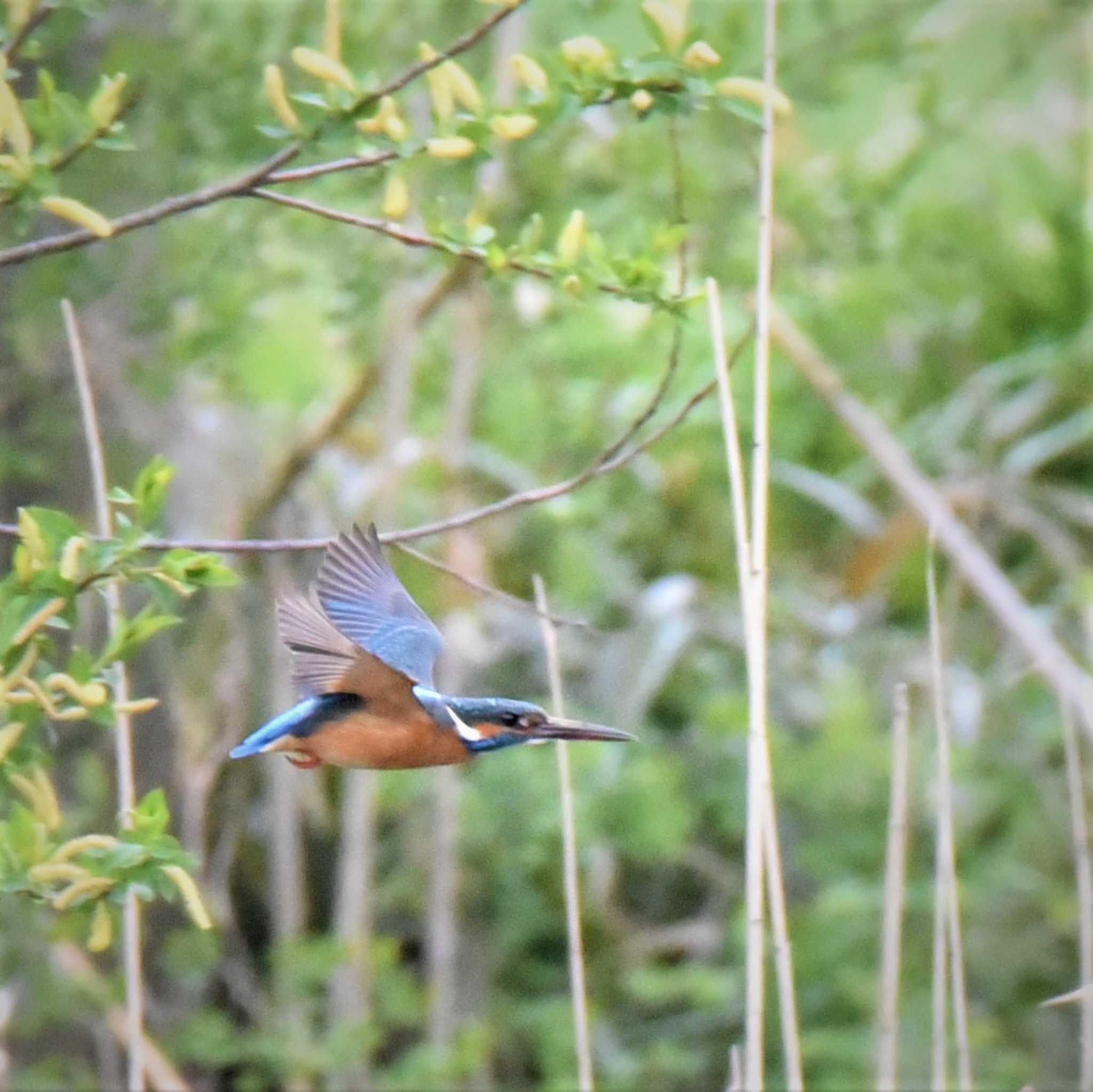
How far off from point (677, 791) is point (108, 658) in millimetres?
2136

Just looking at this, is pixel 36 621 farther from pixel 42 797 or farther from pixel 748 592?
pixel 748 592

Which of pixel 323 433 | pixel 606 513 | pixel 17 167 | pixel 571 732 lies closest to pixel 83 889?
pixel 571 732

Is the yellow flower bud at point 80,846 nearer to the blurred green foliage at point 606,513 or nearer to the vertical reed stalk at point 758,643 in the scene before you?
the vertical reed stalk at point 758,643

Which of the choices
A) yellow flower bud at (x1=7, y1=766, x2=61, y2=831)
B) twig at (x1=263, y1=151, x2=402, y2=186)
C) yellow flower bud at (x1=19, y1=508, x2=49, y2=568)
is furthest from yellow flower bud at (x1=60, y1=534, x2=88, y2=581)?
twig at (x1=263, y1=151, x2=402, y2=186)

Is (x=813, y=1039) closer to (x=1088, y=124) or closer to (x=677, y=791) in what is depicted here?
(x=677, y=791)

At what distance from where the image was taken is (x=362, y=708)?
0.83 meters

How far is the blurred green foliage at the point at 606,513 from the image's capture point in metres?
2.29

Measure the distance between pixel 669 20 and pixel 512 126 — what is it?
101mm

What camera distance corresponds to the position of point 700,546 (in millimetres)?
3410

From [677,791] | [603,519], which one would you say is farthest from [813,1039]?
[603,519]

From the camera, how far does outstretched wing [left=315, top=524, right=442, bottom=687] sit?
0.86 meters

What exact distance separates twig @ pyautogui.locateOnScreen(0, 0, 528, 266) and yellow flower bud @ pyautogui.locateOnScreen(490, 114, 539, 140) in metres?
0.05

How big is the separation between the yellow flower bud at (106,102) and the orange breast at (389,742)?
0.36 meters

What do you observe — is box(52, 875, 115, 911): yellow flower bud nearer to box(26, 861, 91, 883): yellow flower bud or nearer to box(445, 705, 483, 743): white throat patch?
box(26, 861, 91, 883): yellow flower bud
